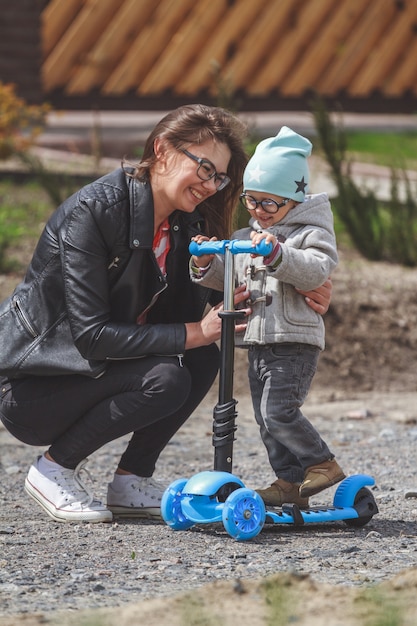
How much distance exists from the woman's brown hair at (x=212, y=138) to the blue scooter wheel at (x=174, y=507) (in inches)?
36.7

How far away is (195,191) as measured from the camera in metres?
4.16

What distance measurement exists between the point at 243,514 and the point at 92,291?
903 mm

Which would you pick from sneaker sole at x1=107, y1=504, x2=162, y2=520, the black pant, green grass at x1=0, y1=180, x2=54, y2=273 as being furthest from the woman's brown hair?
green grass at x1=0, y1=180, x2=54, y2=273

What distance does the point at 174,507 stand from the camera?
4031 millimetres

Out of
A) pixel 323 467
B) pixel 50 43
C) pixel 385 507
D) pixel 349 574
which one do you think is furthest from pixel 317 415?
pixel 50 43

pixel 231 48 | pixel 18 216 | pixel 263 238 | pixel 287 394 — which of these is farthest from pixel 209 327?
pixel 231 48

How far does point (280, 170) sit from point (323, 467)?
1.00 m

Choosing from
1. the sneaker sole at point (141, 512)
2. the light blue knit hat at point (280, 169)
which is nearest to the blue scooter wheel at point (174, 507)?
the sneaker sole at point (141, 512)

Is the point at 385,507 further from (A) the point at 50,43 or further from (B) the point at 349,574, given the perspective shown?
(A) the point at 50,43

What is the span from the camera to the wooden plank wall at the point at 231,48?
10953 millimetres

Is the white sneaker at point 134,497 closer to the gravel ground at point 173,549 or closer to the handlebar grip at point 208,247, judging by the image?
the gravel ground at point 173,549

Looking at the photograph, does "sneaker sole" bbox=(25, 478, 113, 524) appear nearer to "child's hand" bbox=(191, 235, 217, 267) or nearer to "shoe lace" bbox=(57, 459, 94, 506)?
"shoe lace" bbox=(57, 459, 94, 506)

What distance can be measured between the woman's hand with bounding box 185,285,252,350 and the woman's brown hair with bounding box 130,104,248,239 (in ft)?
1.28

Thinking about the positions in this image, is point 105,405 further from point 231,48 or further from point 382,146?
point 382,146
